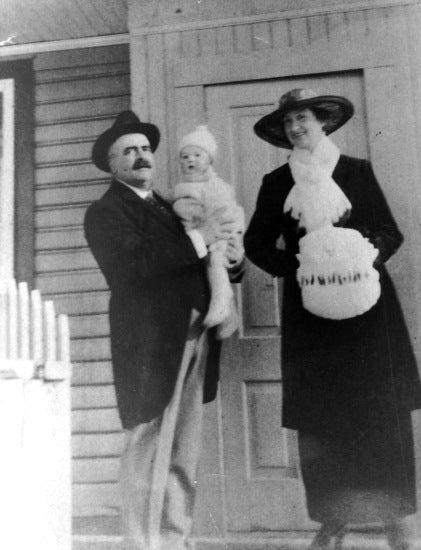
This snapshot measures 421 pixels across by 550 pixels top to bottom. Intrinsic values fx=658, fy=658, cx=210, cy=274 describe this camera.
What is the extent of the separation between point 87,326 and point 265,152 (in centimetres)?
94

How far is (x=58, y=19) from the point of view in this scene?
268 centimetres

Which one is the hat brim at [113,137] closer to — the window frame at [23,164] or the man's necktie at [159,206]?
the man's necktie at [159,206]

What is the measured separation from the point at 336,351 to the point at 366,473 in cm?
42

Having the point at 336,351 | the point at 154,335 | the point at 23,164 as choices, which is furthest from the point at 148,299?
the point at 23,164

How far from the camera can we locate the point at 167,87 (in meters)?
2.51

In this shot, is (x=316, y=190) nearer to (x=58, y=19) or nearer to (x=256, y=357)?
(x=256, y=357)

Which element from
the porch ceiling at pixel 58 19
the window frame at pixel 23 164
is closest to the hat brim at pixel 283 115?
the porch ceiling at pixel 58 19

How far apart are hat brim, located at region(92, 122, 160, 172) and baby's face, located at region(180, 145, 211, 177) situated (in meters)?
0.12

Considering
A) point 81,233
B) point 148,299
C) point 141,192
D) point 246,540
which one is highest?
point 141,192

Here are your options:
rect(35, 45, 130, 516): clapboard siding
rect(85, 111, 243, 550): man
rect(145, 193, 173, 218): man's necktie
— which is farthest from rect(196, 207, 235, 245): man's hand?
rect(35, 45, 130, 516): clapboard siding

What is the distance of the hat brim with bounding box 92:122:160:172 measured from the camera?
2.47m

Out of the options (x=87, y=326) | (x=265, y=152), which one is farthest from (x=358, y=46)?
(x=87, y=326)

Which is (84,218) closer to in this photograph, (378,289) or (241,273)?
(241,273)

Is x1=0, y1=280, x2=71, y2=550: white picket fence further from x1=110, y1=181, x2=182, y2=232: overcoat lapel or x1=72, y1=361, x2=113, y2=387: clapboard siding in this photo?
x1=110, y1=181, x2=182, y2=232: overcoat lapel
